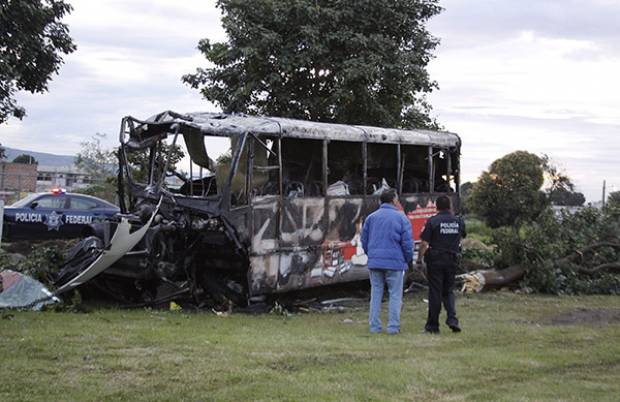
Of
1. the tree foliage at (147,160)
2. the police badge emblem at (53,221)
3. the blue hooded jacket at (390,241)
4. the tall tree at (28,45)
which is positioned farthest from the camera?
the police badge emblem at (53,221)

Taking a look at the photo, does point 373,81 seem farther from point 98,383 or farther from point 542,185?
point 542,185

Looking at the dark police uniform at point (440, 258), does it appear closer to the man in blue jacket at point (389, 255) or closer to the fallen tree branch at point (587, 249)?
the man in blue jacket at point (389, 255)

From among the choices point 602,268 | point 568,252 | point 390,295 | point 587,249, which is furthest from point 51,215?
point 602,268

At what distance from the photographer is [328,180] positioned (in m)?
13.9

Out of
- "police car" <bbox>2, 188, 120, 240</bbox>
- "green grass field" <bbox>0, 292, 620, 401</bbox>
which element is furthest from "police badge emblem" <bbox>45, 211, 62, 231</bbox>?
"green grass field" <bbox>0, 292, 620, 401</bbox>

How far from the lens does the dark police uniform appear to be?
9906mm

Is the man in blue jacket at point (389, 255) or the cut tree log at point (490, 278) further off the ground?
the man in blue jacket at point (389, 255)

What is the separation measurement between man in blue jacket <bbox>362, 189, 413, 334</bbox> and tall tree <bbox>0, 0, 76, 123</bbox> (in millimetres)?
8144

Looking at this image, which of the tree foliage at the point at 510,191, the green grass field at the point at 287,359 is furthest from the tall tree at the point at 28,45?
the tree foliage at the point at 510,191

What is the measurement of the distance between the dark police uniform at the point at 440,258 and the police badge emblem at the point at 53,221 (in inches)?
471

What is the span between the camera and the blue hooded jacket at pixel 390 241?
9648 millimetres

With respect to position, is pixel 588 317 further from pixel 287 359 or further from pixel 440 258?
pixel 287 359

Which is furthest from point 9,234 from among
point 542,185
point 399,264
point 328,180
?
point 542,185

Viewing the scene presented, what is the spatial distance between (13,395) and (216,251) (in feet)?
19.2
